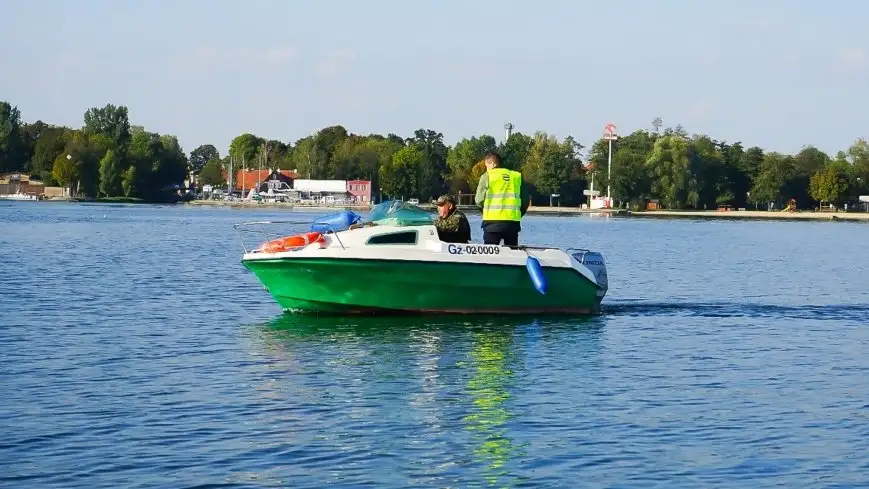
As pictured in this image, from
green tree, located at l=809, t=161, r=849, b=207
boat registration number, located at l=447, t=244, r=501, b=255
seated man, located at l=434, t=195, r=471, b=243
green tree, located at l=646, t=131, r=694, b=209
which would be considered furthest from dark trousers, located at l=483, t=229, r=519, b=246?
green tree, located at l=809, t=161, r=849, b=207

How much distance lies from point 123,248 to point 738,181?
128979 millimetres

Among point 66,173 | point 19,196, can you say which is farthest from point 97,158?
point 19,196

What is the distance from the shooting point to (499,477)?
12109mm

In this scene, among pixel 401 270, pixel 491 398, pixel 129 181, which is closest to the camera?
pixel 491 398

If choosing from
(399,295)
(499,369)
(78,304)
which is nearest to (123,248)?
(78,304)

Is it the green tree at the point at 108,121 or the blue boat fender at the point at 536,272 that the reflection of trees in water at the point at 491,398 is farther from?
the green tree at the point at 108,121

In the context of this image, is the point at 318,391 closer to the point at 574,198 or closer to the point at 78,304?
the point at 78,304

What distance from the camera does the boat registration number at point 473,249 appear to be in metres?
22.5

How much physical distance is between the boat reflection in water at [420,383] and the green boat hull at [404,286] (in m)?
0.25

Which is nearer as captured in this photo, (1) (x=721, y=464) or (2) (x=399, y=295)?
(1) (x=721, y=464)

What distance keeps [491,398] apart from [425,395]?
812 millimetres

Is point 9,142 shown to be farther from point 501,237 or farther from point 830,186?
point 501,237

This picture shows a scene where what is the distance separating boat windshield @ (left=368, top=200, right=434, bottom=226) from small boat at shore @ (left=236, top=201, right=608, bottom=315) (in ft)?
0.06

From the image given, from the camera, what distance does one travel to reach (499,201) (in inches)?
925
